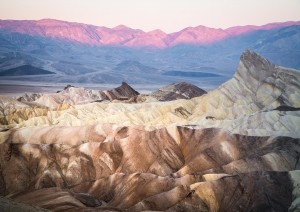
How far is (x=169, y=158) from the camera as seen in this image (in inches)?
2367

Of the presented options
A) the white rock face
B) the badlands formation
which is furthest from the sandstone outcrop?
the badlands formation

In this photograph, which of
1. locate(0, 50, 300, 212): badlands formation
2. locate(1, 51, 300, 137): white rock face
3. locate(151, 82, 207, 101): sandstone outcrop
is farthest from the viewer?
locate(151, 82, 207, 101): sandstone outcrop

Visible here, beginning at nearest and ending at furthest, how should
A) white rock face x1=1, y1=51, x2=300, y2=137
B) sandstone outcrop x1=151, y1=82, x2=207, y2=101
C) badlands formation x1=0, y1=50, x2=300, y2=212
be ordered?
badlands formation x1=0, y1=50, x2=300, y2=212, white rock face x1=1, y1=51, x2=300, y2=137, sandstone outcrop x1=151, y1=82, x2=207, y2=101

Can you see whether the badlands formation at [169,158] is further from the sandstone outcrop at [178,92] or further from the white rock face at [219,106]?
the sandstone outcrop at [178,92]

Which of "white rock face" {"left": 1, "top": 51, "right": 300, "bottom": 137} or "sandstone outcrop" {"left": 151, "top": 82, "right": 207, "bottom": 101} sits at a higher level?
"white rock face" {"left": 1, "top": 51, "right": 300, "bottom": 137}

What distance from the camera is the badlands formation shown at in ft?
153

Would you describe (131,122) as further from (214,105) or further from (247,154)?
(247,154)

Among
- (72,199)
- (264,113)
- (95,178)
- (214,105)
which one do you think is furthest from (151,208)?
(214,105)

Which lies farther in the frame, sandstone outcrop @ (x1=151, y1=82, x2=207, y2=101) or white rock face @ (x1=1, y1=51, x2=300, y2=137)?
sandstone outcrop @ (x1=151, y1=82, x2=207, y2=101)

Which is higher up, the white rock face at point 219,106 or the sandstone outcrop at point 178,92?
the white rock face at point 219,106

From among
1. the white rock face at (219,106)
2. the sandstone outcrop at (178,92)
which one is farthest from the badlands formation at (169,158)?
the sandstone outcrop at (178,92)

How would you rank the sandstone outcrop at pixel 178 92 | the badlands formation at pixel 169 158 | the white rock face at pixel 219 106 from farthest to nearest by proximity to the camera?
the sandstone outcrop at pixel 178 92 → the white rock face at pixel 219 106 → the badlands formation at pixel 169 158

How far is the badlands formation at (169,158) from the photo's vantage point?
46719 millimetres

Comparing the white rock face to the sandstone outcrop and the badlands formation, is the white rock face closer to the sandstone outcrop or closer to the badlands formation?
the badlands formation
